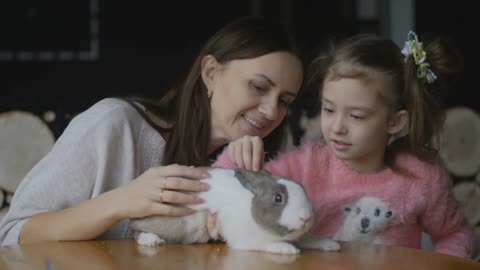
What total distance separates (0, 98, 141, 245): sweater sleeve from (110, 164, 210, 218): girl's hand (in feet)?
1.05

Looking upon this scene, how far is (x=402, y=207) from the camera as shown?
81.1 inches

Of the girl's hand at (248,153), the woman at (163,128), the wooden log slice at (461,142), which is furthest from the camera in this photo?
the wooden log slice at (461,142)

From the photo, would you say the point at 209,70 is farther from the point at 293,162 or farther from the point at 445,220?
the point at 445,220

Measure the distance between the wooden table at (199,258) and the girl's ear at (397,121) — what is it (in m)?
0.53

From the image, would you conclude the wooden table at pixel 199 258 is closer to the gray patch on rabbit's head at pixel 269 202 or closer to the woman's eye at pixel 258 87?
the gray patch on rabbit's head at pixel 269 202

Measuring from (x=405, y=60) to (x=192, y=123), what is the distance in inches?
20.1

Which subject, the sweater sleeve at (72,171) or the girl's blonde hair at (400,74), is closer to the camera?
the sweater sleeve at (72,171)

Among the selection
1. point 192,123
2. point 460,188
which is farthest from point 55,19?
point 192,123

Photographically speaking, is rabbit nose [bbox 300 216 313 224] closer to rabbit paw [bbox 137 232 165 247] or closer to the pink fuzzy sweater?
rabbit paw [bbox 137 232 165 247]

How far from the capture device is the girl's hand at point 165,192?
154 centimetres

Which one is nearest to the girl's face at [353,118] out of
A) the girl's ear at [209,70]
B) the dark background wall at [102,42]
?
the girl's ear at [209,70]

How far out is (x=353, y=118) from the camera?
1968mm

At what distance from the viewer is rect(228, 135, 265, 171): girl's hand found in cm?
169

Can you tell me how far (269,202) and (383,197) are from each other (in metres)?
0.69
